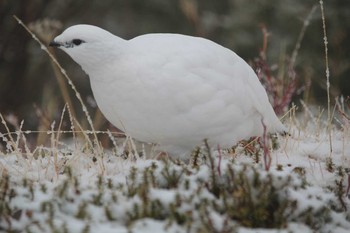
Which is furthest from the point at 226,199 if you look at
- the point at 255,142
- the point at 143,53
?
the point at 255,142

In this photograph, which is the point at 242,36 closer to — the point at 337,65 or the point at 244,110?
the point at 337,65

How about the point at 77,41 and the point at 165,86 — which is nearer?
the point at 165,86

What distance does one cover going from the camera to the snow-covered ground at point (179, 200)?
2273mm

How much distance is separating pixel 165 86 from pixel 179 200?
0.72m

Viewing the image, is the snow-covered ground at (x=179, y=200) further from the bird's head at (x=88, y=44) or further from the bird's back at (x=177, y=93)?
the bird's head at (x=88, y=44)

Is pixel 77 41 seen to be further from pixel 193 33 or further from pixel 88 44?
pixel 193 33

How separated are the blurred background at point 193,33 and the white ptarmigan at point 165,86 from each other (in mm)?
1656

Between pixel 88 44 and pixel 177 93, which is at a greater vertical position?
pixel 88 44

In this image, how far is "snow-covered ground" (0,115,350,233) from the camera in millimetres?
2273

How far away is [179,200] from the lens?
238cm

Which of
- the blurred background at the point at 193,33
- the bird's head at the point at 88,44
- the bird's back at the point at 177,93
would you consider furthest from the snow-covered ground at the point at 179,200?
Result: the blurred background at the point at 193,33

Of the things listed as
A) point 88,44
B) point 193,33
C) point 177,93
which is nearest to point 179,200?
point 177,93

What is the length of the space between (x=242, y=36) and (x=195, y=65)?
19.2ft

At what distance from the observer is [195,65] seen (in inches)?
118
